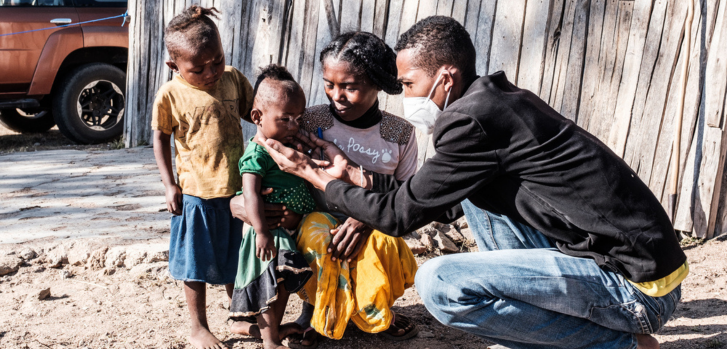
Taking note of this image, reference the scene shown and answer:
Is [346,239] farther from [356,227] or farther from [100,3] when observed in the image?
[100,3]

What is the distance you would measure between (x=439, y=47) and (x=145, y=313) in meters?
1.94

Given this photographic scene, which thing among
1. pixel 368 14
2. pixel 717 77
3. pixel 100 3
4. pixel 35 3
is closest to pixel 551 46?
pixel 717 77

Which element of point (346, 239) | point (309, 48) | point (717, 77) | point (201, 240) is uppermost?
point (717, 77)

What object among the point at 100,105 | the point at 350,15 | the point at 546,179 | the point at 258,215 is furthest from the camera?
the point at 100,105

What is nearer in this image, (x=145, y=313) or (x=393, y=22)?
(x=145, y=313)

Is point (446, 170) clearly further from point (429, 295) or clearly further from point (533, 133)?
point (429, 295)

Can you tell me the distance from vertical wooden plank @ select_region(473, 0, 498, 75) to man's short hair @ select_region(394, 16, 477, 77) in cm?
205

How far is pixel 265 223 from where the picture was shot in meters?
2.53

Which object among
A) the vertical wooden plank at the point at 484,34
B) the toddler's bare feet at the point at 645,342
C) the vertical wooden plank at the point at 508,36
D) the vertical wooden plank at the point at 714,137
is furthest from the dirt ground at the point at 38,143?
the toddler's bare feet at the point at 645,342

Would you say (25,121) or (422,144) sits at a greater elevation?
(422,144)

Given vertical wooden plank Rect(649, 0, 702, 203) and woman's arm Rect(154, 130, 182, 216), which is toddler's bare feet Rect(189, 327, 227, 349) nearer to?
woman's arm Rect(154, 130, 182, 216)

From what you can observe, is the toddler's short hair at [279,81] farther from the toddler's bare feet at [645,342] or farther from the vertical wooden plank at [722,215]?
the vertical wooden plank at [722,215]

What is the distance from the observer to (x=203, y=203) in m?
2.74

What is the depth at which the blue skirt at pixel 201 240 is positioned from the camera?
8.95ft
